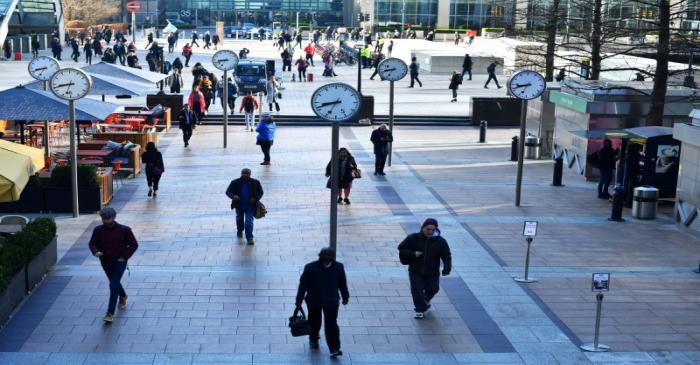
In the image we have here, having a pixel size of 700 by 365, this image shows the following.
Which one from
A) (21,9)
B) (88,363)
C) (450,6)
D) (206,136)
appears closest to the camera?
(88,363)

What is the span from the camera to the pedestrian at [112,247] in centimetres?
1198

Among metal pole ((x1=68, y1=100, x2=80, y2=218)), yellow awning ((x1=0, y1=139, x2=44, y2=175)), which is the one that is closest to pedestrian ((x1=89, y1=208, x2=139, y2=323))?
yellow awning ((x1=0, y1=139, x2=44, y2=175))

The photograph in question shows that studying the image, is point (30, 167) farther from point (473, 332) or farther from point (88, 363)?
point (473, 332)

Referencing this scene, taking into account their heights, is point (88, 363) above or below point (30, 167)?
below

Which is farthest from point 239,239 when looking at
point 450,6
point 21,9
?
point 450,6

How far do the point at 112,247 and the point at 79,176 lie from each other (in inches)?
275

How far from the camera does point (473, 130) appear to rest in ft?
111

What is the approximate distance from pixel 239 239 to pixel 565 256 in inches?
207

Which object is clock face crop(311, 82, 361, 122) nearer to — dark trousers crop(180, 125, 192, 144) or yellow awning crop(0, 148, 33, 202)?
yellow awning crop(0, 148, 33, 202)

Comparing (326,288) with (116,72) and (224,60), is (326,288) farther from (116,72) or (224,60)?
(116,72)

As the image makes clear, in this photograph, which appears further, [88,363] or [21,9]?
[21,9]

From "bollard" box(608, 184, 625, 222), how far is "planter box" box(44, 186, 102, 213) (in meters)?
9.51

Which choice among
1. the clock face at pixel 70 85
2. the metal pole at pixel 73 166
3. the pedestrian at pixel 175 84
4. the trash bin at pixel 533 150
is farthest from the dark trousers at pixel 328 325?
the pedestrian at pixel 175 84

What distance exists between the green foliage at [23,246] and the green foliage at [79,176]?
4211mm
